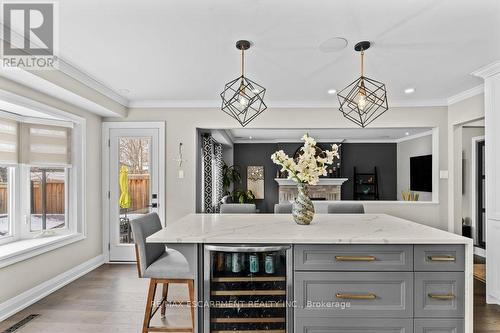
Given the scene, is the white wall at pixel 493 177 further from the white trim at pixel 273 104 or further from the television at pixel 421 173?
the television at pixel 421 173

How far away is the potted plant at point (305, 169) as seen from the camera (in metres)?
2.26

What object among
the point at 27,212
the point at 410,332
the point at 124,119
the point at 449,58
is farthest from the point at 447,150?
the point at 27,212

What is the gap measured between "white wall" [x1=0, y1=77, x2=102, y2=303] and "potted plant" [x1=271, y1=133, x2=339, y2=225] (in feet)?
8.29

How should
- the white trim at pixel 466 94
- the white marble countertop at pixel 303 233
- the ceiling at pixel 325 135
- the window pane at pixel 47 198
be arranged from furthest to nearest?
the ceiling at pixel 325 135 → the white trim at pixel 466 94 → the window pane at pixel 47 198 → the white marble countertop at pixel 303 233

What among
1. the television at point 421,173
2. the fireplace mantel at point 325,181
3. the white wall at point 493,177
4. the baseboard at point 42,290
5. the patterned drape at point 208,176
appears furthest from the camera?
the fireplace mantel at point 325,181

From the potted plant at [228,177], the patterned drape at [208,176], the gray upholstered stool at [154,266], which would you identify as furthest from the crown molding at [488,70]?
the potted plant at [228,177]

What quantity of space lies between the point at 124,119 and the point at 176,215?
1588mm

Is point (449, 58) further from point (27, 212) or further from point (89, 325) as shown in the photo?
point (27, 212)

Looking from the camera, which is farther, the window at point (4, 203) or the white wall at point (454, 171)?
the white wall at point (454, 171)

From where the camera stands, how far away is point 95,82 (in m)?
3.38

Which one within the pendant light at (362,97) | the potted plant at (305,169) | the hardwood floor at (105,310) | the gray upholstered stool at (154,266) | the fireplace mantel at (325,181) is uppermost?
the pendant light at (362,97)

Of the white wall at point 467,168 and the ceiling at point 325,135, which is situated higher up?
the ceiling at point 325,135

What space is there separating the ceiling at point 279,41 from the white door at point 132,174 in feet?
2.58

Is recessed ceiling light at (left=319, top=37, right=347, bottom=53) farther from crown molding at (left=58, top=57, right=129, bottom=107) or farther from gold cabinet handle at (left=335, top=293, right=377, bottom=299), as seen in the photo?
crown molding at (left=58, top=57, right=129, bottom=107)
